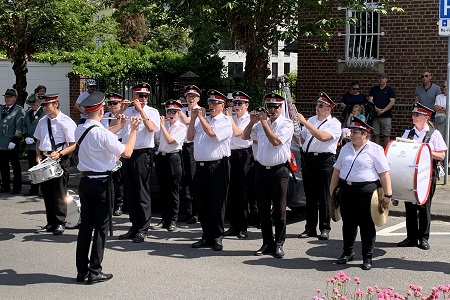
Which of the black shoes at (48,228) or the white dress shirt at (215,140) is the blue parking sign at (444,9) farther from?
the black shoes at (48,228)

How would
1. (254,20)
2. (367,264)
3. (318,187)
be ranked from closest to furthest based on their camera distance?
(367,264), (318,187), (254,20)

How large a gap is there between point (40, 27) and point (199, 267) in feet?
33.9

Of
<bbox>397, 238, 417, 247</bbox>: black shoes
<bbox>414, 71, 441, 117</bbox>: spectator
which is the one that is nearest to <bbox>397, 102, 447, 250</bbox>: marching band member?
<bbox>397, 238, 417, 247</bbox>: black shoes

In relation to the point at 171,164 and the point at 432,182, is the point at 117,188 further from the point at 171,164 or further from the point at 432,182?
the point at 432,182

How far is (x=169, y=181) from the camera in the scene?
10.7 m

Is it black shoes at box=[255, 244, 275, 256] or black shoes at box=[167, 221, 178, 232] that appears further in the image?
black shoes at box=[167, 221, 178, 232]

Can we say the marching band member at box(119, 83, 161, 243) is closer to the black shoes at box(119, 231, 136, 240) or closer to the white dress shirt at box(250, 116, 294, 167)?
the black shoes at box(119, 231, 136, 240)

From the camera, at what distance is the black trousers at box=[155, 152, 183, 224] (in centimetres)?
1061

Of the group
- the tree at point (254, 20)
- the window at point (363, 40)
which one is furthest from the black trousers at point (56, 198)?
the window at point (363, 40)

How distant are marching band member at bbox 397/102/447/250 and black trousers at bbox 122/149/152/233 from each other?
11.0ft

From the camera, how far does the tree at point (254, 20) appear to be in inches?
588

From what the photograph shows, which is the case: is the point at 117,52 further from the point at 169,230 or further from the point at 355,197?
the point at 355,197

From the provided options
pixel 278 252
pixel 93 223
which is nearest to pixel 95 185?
pixel 93 223

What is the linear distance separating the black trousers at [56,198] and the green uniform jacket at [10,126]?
3775mm
